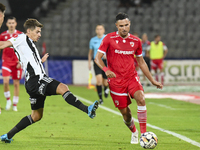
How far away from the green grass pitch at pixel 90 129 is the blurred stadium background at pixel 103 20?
43.0 ft

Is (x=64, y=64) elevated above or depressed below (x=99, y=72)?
below

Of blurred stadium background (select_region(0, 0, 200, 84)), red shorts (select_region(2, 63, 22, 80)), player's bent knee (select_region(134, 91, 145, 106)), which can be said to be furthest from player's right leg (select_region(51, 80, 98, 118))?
blurred stadium background (select_region(0, 0, 200, 84))

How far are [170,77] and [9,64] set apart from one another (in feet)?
40.0

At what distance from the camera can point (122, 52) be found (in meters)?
5.90

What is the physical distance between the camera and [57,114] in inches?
379

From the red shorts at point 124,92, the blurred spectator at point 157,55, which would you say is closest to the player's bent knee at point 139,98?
the red shorts at point 124,92

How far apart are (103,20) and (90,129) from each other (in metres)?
17.6

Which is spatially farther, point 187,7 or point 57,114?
point 187,7

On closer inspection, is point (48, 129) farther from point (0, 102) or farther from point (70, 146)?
point (0, 102)

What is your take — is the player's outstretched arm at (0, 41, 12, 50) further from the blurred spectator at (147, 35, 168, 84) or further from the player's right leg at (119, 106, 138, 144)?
the blurred spectator at (147, 35, 168, 84)

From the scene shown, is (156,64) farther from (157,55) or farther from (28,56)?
(28,56)

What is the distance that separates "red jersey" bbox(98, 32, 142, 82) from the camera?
19.3ft

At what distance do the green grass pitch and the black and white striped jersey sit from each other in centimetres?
107

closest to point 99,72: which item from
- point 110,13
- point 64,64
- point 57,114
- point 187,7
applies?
point 57,114
